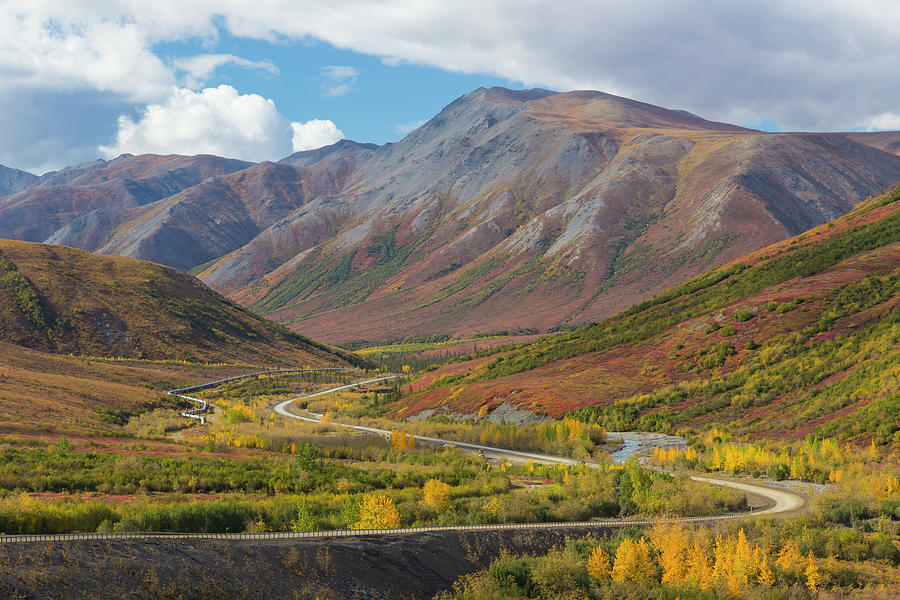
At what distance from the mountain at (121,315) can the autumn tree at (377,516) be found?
99.1 m

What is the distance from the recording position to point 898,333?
49250mm

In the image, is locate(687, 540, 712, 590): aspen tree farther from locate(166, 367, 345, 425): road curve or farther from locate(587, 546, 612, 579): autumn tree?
locate(166, 367, 345, 425): road curve

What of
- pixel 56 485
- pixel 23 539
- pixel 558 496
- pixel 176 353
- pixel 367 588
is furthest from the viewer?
pixel 176 353

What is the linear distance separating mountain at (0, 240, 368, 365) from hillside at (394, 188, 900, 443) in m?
59.8

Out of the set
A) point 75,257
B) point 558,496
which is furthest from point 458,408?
point 75,257

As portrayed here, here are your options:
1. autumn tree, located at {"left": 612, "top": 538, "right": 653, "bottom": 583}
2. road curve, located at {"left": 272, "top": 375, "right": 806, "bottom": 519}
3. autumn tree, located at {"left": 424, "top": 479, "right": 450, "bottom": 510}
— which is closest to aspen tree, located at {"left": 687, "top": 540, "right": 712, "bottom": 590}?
autumn tree, located at {"left": 612, "top": 538, "right": 653, "bottom": 583}

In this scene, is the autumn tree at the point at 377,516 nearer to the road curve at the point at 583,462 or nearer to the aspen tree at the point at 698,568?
the aspen tree at the point at 698,568

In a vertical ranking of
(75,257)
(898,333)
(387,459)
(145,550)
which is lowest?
(387,459)

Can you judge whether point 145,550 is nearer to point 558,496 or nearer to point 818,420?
point 558,496

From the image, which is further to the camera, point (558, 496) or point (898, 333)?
point (898, 333)

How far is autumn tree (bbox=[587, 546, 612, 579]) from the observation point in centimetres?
2020

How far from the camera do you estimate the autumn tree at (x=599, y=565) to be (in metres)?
20.2

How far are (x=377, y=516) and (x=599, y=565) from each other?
23.6 feet

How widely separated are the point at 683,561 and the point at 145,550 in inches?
593
